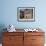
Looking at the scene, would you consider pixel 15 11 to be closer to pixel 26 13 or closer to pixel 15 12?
pixel 15 12

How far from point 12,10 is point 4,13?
0.29m

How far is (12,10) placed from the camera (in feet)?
14.3

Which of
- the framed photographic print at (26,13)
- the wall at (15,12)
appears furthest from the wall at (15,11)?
the framed photographic print at (26,13)

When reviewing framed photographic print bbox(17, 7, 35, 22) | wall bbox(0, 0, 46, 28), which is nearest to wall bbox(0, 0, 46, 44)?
wall bbox(0, 0, 46, 28)

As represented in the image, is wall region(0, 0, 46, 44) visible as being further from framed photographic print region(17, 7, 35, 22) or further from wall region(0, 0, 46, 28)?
framed photographic print region(17, 7, 35, 22)

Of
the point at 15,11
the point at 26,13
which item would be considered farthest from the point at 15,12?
the point at 26,13

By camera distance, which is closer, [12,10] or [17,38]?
[17,38]

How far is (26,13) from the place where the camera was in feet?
14.4

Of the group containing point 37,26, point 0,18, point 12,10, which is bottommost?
point 37,26

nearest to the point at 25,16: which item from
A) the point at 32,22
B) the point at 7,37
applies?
the point at 32,22

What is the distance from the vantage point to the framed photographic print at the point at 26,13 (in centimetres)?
436

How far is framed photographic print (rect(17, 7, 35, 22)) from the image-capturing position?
4363mm

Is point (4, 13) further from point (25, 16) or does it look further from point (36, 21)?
point (36, 21)

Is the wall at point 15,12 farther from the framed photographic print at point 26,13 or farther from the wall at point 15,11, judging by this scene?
the framed photographic print at point 26,13
